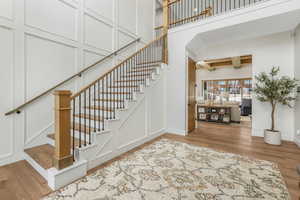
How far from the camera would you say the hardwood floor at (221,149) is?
1.68m

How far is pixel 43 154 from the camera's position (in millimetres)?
2250

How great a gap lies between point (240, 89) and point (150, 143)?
7.93 metres

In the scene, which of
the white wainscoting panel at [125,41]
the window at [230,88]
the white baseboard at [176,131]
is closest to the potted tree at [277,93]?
Result: the white baseboard at [176,131]

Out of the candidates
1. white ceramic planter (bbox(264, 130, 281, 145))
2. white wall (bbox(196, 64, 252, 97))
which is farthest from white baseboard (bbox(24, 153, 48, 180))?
white wall (bbox(196, 64, 252, 97))

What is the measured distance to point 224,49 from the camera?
4477 millimetres

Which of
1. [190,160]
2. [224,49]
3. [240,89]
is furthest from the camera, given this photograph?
[240,89]

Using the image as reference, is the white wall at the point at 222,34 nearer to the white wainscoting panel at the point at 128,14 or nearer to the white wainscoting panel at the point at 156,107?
the white wainscoting panel at the point at 156,107

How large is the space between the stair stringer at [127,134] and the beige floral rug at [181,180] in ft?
0.76

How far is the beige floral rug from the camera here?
64.1 inches

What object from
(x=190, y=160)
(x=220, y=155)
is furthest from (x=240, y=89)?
(x=190, y=160)

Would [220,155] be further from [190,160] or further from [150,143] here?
[150,143]

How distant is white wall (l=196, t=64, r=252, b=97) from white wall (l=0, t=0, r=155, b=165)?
7.16 meters

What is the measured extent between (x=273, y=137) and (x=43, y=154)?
4801 millimetres

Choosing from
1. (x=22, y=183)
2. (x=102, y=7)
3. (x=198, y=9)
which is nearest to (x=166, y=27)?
(x=102, y=7)
